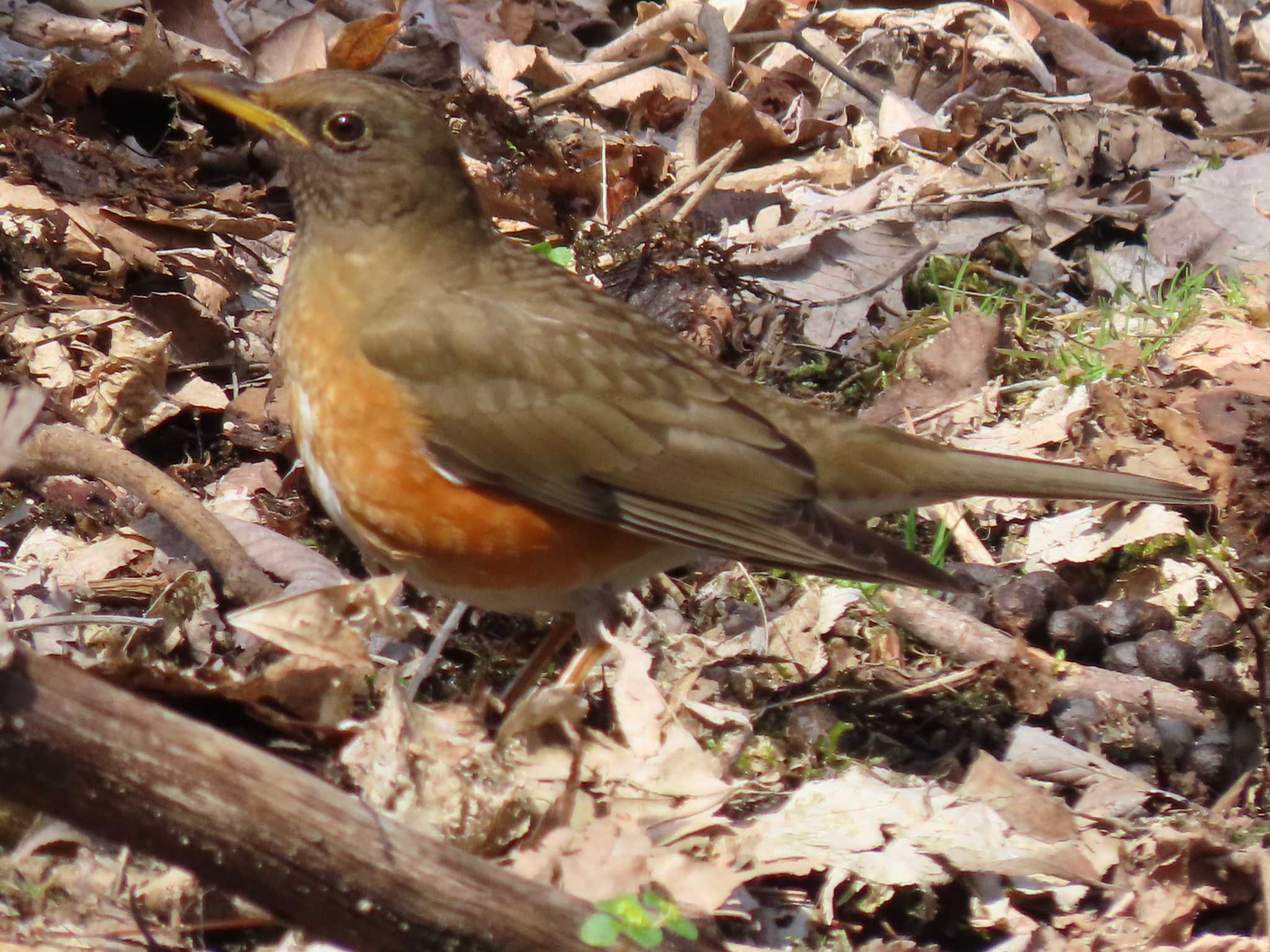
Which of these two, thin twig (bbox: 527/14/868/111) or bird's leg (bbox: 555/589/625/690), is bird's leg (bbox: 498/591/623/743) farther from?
thin twig (bbox: 527/14/868/111)

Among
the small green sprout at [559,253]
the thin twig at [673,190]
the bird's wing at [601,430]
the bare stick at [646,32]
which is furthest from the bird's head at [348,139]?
the bare stick at [646,32]

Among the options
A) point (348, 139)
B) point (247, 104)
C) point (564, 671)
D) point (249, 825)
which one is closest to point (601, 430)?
point (564, 671)

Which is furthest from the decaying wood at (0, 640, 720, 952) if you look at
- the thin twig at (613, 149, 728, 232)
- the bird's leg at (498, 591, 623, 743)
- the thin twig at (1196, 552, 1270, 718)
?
the thin twig at (613, 149, 728, 232)

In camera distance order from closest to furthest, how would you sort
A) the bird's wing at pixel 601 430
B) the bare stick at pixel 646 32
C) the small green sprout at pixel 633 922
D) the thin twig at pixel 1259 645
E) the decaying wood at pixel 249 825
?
the decaying wood at pixel 249 825 → the small green sprout at pixel 633 922 → the bird's wing at pixel 601 430 → the thin twig at pixel 1259 645 → the bare stick at pixel 646 32

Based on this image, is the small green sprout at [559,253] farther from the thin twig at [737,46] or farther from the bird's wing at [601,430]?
the bird's wing at [601,430]

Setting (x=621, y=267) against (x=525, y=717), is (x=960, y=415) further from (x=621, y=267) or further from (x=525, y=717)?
(x=525, y=717)

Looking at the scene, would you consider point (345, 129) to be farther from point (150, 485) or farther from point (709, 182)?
point (709, 182)
